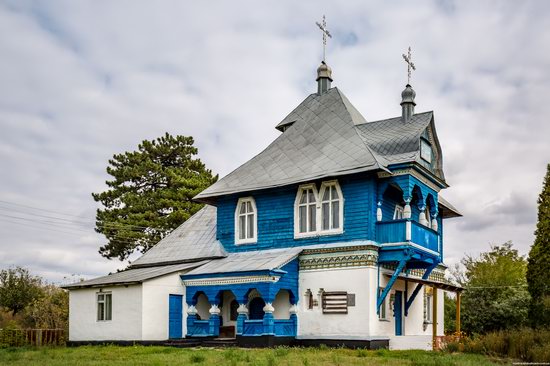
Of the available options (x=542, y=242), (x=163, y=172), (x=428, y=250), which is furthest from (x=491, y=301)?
(x=163, y=172)

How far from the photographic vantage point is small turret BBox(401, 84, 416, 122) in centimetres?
2442

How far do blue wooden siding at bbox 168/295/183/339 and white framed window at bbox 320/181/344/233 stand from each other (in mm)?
6038

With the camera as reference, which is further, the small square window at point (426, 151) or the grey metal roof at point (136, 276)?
the grey metal roof at point (136, 276)

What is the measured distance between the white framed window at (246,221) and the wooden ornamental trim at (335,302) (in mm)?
3938

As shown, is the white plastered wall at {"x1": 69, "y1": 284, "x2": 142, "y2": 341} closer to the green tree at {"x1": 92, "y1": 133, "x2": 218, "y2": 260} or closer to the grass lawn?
the grass lawn

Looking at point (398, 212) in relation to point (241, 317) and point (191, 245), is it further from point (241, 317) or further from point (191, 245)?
point (191, 245)

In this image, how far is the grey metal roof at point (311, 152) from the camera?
2323cm

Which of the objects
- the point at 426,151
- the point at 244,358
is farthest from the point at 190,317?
the point at 426,151

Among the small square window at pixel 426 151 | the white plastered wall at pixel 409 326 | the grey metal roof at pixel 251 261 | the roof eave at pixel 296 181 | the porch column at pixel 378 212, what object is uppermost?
the small square window at pixel 426 151

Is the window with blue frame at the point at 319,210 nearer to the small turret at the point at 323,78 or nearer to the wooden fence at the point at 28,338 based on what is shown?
the small turret at the point at 323,78

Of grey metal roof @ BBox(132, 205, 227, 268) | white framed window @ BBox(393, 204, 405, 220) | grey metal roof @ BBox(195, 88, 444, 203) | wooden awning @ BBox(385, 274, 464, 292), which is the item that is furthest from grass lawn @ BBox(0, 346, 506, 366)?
grey metal roof @ BBox(132, 205, 227, 268)

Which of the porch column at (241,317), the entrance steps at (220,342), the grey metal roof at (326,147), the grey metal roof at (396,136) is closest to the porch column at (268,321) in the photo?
the porch column at (241,317)

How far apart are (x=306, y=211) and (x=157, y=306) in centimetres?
632

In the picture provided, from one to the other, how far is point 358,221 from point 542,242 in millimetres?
8690
